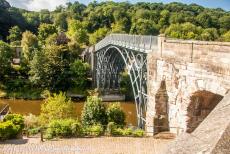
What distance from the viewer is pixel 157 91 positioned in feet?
64.2

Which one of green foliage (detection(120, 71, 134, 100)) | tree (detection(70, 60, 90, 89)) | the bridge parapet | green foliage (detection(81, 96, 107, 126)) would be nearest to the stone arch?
the bridge parapet

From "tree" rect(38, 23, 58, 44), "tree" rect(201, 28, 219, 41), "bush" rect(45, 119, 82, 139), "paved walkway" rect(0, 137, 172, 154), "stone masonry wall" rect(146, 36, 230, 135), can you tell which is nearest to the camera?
"stone masonry wall" rect(146, 36, 230, 135)

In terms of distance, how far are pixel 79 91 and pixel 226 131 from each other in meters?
56.4

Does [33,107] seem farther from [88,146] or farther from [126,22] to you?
[126,22]

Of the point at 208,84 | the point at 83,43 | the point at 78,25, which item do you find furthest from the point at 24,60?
the point at 208,84

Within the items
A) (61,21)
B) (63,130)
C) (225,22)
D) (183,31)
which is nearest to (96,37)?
(183,31)

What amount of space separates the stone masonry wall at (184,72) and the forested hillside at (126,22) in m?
57.9

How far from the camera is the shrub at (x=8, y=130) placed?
822 inches

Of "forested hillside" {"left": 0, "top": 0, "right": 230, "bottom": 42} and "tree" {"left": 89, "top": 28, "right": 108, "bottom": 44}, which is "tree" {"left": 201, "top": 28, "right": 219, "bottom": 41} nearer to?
"forested hillside" {"left": 0, "top": 0, "right": 230, "bottom": 42}

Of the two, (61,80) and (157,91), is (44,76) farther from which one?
(157,91)

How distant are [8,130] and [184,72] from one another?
31.6 feet

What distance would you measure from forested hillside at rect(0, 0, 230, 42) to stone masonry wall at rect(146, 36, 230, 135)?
5791cm

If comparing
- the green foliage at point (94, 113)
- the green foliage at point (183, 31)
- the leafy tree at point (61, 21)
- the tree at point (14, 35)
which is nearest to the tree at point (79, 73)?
the green foliage at point (183, 31)

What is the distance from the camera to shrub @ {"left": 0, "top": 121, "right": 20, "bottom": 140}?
2089 centimetres
